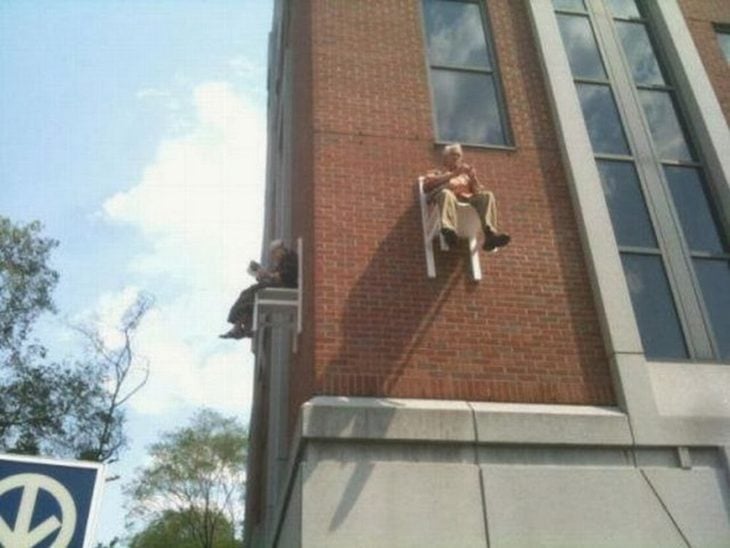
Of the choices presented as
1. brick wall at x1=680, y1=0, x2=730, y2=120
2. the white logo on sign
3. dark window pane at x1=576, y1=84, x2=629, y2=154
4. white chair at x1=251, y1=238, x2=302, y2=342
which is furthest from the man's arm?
the white logo on sign

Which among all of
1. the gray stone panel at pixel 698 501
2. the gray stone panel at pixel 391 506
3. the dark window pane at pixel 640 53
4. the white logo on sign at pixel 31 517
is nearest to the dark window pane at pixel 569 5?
the dark window pane at pixel 640 53

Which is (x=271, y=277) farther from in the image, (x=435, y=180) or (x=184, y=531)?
(x=184, y=531)

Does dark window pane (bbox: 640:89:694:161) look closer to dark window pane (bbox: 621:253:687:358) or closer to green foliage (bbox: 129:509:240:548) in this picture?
dark window pane (bbox: 621:253:687:358)

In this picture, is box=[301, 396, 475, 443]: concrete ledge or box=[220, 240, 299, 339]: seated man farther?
box=[220, 240, 299, 339]: seated man

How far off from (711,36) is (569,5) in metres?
2.32

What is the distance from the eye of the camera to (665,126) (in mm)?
9617

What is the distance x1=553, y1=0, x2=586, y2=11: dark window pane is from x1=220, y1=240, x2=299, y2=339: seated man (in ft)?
18.1

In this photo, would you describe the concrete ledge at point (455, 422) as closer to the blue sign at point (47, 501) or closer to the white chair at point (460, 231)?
the white chair at point (460, 231)

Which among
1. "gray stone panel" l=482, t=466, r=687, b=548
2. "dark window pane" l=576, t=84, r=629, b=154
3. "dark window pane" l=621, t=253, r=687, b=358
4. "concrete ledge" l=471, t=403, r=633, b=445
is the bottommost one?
"gray stone panel" l=482, t=466, r=687, b=548

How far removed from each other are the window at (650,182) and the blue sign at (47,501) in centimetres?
627

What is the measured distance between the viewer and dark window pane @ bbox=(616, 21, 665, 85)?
1003 centimetres

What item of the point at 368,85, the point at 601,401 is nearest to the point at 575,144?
the point at 368,85

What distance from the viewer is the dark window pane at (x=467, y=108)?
8844mm

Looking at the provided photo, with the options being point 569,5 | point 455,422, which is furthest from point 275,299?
point 569,5
